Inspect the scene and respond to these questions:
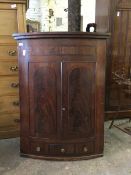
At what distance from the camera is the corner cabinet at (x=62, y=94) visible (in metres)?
2.17

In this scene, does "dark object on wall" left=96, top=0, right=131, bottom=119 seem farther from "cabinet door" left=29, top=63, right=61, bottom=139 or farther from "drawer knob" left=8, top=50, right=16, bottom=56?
"drawer knob" left=8, top=50, right=16, bottom=56

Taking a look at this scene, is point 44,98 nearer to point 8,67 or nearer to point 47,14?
point 8,67

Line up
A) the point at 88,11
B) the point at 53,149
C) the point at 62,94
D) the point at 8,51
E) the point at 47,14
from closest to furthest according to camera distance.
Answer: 1. the point at 62,94
2. the point at 53,149
3. the point at 8,51
4. the point at 88,11
5. the point at 47,14

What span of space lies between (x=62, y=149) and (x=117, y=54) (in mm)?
1809

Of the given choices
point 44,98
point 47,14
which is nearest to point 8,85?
point 44,98

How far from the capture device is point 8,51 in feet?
8.93

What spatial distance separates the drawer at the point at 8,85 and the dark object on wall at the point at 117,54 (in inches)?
56.9

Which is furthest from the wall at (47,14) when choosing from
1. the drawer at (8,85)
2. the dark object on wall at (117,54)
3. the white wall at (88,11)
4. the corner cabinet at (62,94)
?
the corner cabinet at (62,94)

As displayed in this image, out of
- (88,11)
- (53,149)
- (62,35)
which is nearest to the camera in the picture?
(62,35)

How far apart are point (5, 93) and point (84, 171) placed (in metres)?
1.31

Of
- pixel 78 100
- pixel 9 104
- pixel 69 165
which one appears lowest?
pixel 69 165

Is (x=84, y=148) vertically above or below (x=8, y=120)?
below

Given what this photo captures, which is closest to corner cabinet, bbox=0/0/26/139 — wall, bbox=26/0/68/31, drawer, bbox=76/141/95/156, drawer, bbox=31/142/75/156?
drawer, bbox=31/142/75/156

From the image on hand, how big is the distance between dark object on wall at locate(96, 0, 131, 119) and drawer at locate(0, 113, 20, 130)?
1.45 m
